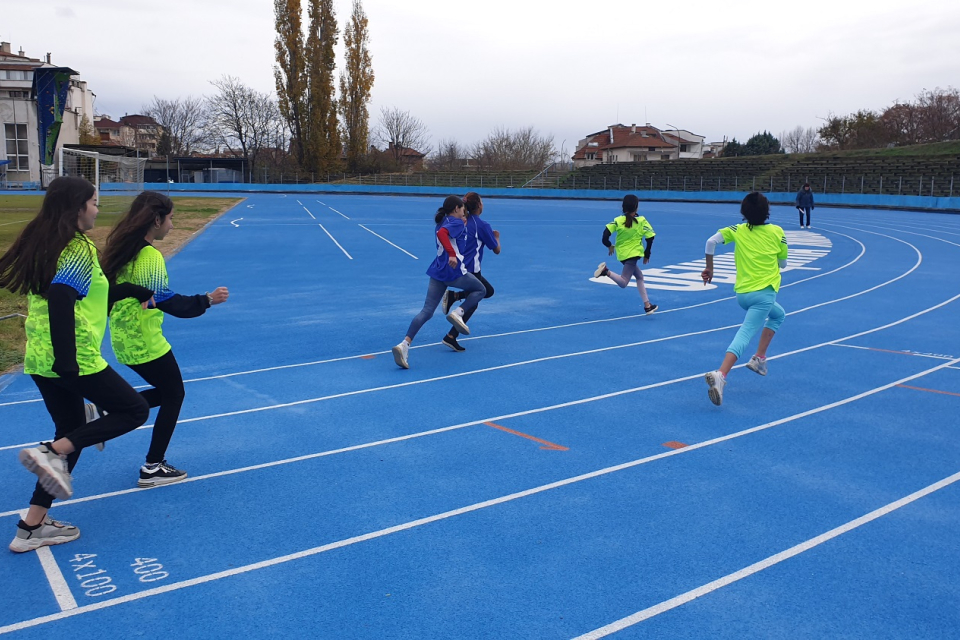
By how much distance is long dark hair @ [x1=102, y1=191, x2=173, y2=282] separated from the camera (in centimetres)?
449

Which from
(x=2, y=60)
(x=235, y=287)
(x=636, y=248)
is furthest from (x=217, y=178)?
(x=636, y=248)

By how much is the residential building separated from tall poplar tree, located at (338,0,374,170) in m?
26.3

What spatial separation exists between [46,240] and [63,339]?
1.66 feet

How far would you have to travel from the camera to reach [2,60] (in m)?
90.4

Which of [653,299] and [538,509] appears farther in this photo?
[653,299]

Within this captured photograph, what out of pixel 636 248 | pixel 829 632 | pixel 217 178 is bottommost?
pixel 829 632

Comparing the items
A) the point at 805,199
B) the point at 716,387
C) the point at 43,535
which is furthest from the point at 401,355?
the point at 805,199

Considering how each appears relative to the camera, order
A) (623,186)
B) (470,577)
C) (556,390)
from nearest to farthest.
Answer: (470,577) → (556,390) → (623,186)

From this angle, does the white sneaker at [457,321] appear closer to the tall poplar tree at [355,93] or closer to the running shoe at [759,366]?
the running shoe at [759,366]

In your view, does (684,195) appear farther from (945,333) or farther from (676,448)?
(676,448)

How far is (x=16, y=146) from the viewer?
71375 millimetres

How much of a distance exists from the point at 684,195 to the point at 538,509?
59015 mm

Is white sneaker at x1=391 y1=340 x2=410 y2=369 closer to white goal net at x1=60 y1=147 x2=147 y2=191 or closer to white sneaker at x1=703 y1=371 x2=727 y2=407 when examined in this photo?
white sneaker at x1=703 y1=371 x2=727 y2=407

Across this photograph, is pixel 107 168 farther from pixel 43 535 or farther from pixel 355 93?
pixel 355 93
